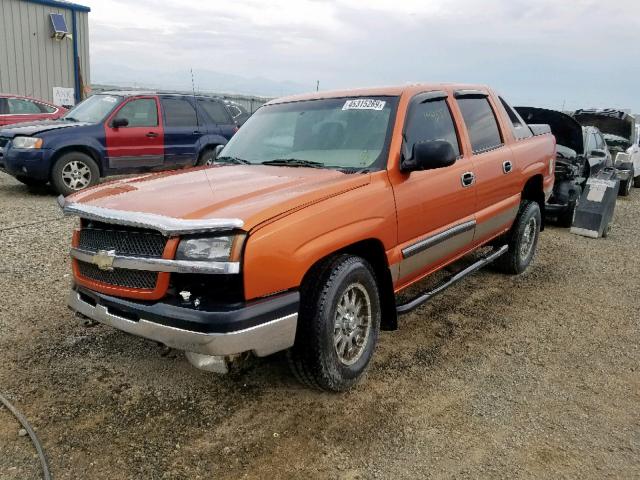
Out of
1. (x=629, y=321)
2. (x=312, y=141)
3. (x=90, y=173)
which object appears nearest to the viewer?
(x=312, y=141)

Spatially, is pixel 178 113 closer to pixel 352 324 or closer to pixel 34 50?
pixel 352 324

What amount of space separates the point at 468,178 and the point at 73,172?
6674 millimetres

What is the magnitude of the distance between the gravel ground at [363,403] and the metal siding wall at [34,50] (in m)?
14.2

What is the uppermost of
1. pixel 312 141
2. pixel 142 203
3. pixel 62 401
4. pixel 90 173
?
pixel 312 141

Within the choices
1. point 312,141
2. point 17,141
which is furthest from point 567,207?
point 17,141

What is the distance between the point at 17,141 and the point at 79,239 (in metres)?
6.16

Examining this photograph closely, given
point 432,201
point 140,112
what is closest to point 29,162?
point 140,112

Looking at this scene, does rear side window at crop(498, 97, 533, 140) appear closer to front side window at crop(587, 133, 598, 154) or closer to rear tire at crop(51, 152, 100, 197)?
front side window at crop(587, 133, 598, 154)

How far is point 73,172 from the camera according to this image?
8.45 m

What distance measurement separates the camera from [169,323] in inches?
100

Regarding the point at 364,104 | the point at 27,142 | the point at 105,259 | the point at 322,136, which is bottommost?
the point at 105,259

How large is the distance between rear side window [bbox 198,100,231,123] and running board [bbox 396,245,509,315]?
6772 mm

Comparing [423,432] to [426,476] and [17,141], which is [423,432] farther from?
[17,141]

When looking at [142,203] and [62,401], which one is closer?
[142,203]
